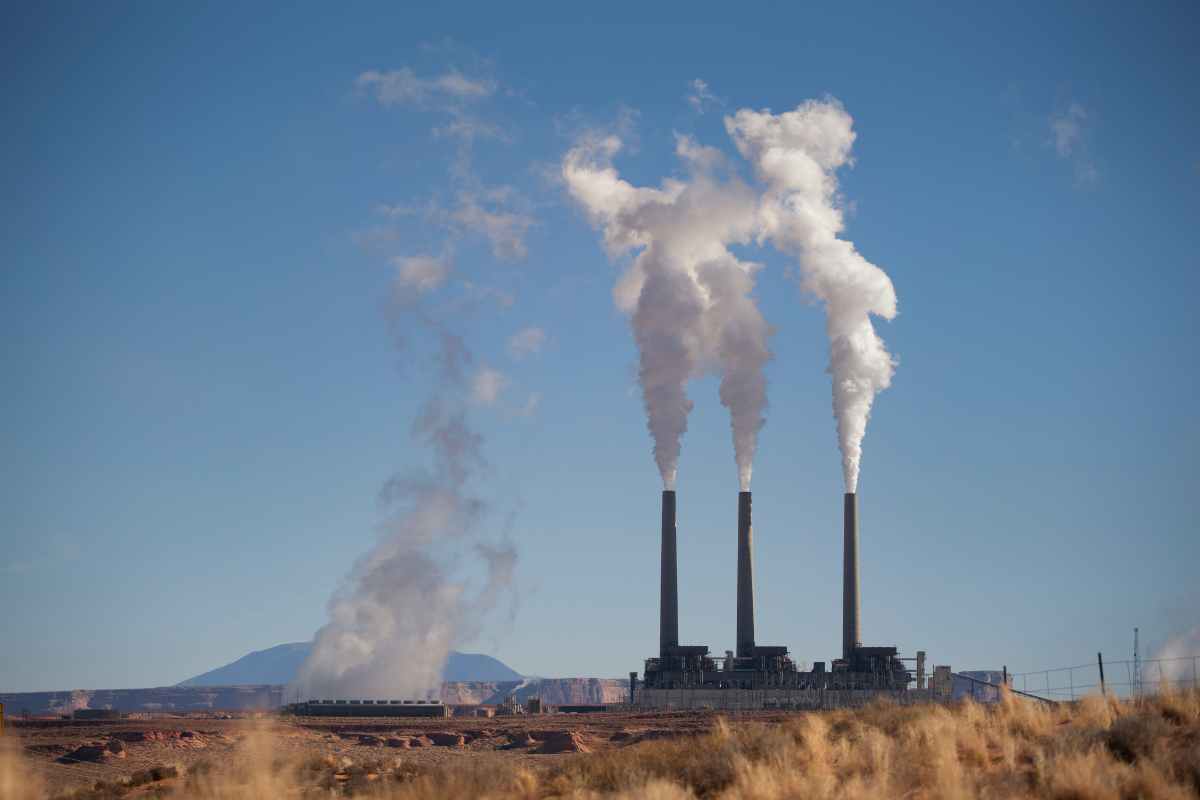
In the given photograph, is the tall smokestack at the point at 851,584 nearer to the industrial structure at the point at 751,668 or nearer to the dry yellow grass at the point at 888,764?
the industrial structure at the point at 751,668

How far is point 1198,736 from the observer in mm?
16344

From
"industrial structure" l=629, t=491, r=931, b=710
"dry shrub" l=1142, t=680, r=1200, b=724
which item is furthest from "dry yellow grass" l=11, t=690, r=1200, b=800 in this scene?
"industrial structure" l=629, t=491, r=931, b=710

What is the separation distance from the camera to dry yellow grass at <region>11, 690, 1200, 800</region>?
14.3 meters

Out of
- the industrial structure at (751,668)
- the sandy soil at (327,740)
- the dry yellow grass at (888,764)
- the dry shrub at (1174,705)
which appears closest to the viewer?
the dry yellow grass at (888,764)

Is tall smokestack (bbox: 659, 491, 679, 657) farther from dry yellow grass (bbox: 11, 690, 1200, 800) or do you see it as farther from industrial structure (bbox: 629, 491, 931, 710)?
dry yellow grass (bbox: 11, 690, 1200, 800)

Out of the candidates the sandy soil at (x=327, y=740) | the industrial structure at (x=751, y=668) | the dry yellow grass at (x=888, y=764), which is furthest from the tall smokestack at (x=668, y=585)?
the dry yellow grass at (x=888, y=764)

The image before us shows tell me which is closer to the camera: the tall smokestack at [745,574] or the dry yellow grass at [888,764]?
the dry yellow grass at [888,764]

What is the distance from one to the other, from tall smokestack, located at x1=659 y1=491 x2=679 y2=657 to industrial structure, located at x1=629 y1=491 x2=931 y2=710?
80mm

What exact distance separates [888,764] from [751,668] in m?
65.6

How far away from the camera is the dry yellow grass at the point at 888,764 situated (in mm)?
14305

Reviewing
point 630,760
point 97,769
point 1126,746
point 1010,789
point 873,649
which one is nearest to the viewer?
point 1010,789

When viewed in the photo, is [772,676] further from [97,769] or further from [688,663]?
[97,769]

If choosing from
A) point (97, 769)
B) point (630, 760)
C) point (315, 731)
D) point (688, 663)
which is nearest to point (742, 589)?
point (688, 663)

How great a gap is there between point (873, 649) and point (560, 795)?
6437 centimetres
